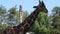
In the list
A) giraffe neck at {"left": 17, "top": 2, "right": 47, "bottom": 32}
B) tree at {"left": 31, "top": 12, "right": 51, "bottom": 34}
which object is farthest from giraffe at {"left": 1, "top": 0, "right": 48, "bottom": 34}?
tree at {"left": 31, "top": 12, "right": 51, "bottom": 34}

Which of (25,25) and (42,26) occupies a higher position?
(25,25)

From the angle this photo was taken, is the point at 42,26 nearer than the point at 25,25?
No

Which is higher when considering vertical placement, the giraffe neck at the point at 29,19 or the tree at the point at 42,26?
the giraffe neck at the point at 29,19

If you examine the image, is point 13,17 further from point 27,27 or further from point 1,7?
point 27,27

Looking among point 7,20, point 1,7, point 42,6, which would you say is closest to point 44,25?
point 42,6

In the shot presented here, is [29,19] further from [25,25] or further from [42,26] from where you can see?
[42,26]

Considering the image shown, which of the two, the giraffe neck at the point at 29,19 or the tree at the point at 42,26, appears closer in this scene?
the giraffe neck at the point at 29,19

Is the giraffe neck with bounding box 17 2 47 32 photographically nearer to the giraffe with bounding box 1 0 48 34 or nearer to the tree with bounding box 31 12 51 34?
the giraffe with bounding box 1 0 48 34

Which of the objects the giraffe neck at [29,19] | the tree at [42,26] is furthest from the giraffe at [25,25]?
the tree at [42,26]

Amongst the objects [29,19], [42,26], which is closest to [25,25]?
[29,19]

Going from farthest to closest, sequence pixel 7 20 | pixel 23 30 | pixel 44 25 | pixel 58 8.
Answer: pixel 58 8, pixel 7 20, pixel 44 25, pixel 23 30

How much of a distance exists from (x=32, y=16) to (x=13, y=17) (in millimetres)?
27444

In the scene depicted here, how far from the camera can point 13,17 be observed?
38688 millimetres

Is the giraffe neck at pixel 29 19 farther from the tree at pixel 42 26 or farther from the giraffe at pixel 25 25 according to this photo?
the tree at pixel 42 26
